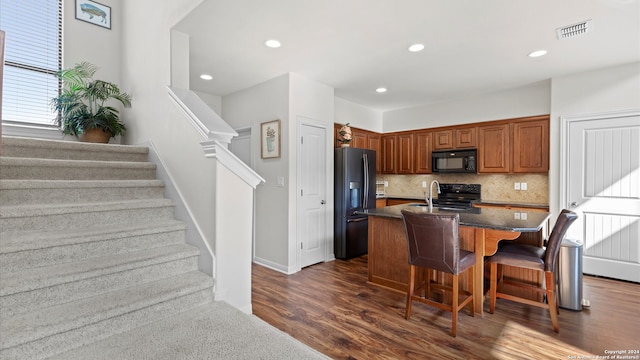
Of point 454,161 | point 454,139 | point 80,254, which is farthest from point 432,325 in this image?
point 454,139

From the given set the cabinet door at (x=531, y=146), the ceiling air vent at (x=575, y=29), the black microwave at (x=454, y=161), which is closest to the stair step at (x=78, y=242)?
the ceiling air vent at (x=575, y=29)

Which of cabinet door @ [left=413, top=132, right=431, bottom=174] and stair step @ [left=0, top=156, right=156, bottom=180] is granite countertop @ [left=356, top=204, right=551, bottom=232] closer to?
stair step @ [left=0, top=156, right=156, bottom=180]

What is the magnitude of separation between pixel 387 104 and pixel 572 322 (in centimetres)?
412

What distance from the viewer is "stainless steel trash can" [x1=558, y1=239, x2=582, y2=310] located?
8.63 ft

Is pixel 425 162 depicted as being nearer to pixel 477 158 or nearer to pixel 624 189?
Result: pixel 477 158

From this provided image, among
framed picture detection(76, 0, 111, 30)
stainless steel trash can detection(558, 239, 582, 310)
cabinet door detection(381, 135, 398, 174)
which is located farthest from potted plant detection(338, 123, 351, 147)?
framed picture detection(76, 0, 111, 30)

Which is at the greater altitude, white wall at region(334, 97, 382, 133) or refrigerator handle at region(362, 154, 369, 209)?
white wall at region(334, 97, 382, 133)

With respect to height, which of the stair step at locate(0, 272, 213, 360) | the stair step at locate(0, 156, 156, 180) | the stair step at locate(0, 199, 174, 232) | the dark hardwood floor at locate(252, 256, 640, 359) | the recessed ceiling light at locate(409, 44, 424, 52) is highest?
the recessed ceiling light at locate(409, 44, 424, 52)

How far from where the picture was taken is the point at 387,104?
5.53 meters

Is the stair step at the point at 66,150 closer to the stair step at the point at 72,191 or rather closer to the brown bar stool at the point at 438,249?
the stair step at the point at 72,191

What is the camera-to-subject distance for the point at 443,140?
5.14 meters

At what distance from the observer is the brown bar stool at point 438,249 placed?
2262mm

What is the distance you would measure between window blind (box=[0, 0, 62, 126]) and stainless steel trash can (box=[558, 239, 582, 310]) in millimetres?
5655

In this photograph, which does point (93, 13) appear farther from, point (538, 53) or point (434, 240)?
point (538, 53)
